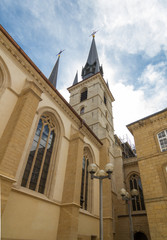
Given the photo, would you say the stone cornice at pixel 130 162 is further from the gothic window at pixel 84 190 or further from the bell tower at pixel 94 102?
the gothic window at pixel 84 190

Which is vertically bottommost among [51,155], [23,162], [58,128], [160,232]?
[160,232]

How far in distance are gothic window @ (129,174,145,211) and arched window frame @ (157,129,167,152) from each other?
728 centimetres

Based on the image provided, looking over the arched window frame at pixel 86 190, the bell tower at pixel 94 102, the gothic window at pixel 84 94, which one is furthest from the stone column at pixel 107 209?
the gothic window at pixel 84 94

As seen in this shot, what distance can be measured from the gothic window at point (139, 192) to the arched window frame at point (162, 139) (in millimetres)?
7280

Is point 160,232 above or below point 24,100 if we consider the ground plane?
below

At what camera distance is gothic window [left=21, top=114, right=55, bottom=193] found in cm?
753

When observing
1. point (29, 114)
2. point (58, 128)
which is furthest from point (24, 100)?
point (58, 128)

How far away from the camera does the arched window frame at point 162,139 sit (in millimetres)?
11001

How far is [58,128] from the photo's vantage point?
A: 1023 cm

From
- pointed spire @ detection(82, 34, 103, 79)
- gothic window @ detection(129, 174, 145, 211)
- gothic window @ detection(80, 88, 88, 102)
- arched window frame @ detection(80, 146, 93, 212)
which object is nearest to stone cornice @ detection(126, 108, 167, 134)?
arched window frame @ detection(80, 146, 93, 212)

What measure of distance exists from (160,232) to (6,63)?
11960mm

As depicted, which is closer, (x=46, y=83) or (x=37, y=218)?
(x=37, y=218)

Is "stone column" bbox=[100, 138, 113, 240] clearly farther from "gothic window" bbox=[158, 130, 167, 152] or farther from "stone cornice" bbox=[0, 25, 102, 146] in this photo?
"stone cornice" bbox=[0, 25, 102, 146]

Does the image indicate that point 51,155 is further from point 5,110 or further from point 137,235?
point 137,235
